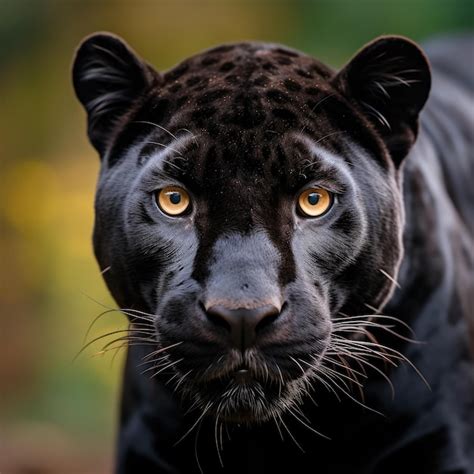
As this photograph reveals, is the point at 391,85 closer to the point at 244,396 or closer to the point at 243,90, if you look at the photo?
the point at 243,90

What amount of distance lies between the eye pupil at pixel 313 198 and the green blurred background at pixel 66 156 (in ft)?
19.4

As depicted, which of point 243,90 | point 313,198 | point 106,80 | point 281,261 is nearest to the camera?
point 281,261

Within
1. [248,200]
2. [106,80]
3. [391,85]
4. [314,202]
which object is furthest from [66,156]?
[248,200]

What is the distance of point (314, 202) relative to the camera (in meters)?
3.56

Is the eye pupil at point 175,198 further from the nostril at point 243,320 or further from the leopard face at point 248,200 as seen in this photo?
the nostril at point 243,320

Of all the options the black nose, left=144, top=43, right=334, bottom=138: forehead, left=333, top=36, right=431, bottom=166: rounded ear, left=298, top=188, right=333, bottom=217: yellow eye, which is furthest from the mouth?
left=333, top=36, right=431, bottom=166: rounded ear

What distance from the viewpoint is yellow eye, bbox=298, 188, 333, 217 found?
353cm

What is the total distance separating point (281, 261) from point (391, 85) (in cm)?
84

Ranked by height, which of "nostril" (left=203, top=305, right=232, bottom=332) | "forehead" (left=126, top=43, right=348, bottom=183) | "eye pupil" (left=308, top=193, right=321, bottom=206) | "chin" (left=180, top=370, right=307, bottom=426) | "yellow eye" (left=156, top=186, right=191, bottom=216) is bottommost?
"chin" (left=180, top=370, right=307, bottom=426)

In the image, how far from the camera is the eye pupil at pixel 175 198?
11.7 ft

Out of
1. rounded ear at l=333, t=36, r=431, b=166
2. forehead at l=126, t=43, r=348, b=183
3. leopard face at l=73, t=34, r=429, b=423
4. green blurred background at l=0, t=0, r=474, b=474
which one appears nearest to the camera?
leopard face at l=73, t=34, r=429, b=423

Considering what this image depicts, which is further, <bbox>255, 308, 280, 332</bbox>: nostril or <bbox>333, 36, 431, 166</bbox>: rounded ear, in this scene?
<bbox>333, 36, 431, 166</bbox>: rounded ear

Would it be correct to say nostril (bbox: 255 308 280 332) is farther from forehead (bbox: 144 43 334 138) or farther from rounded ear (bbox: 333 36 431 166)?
rounded ear (bbox: 333 36 431 166)

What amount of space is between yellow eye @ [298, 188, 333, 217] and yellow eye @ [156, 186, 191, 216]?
0.35 meters
